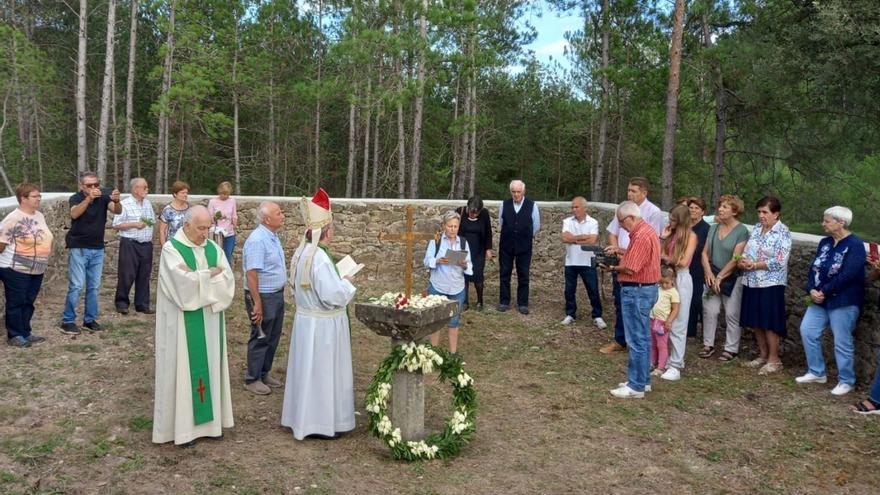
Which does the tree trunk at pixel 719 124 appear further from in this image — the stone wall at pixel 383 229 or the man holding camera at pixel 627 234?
the man holding camera at pixel 627 234

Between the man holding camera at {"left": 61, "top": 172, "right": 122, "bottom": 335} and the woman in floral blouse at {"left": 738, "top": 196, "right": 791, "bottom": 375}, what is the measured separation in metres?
6.68

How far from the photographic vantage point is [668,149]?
13.0m

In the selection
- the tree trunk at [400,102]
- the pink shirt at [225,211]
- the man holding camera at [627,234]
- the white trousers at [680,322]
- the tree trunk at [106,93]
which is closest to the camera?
the white trousers at [680,322]

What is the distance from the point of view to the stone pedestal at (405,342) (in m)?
5.01

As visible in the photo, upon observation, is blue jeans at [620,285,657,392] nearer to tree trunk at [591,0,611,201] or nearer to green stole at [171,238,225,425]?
green stole at [171,238,225,425]

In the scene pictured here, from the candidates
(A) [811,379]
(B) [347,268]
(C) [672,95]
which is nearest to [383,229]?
(C) [672,95]

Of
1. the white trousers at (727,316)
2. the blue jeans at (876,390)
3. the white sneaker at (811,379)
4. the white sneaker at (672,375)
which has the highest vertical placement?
the white trousers at (727,316)

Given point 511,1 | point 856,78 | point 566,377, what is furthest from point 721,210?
point 511,1

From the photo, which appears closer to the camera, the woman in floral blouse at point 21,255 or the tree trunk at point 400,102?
the woman in floral blouse at point 21,255

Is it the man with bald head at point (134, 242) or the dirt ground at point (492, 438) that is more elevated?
the man with bald head at point (134, 242)

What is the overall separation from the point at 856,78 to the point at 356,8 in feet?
43.9

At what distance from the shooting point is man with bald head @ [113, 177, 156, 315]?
834cm

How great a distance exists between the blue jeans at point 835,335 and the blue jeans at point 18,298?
7.23m

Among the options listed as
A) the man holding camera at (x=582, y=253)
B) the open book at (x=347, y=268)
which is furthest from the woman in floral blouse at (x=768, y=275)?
the open book at (x=347, y=268)
